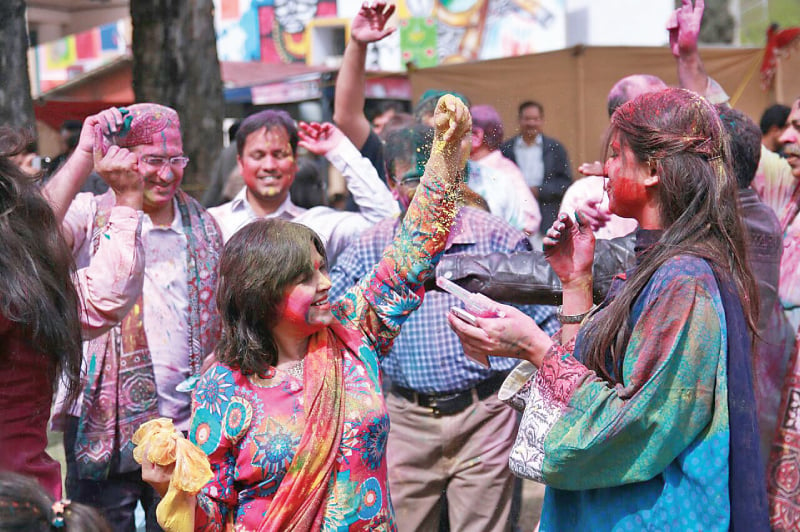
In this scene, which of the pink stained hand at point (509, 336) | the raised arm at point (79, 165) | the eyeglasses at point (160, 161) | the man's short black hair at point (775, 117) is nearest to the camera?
the pink stained hand at point (509, 336)

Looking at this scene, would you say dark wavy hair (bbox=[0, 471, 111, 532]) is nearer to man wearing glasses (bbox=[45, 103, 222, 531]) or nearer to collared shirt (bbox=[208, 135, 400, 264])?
man wearing glasses (bbox=[45, 103, 222, 531])

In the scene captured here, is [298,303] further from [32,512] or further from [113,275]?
[32,512]

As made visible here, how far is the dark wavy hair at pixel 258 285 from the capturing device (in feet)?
8.18

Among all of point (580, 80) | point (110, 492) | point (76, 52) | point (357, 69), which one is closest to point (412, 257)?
point (110, 492)

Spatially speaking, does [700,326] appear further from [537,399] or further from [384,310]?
[384,310]

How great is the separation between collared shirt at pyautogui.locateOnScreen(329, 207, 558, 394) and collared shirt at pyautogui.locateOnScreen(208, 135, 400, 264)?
17cm

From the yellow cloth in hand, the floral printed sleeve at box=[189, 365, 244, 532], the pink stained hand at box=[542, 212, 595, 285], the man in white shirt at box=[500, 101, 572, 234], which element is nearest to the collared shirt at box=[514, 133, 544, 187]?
the man in white shirt at box=[500, 101, 572, 234]

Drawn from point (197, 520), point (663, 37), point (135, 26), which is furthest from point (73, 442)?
point (663, 37)

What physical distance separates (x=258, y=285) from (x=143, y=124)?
125 centimetres

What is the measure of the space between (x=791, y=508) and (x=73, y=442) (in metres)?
2.60

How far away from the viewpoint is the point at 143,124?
3455mm

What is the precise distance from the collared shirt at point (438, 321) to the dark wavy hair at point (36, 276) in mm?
1522

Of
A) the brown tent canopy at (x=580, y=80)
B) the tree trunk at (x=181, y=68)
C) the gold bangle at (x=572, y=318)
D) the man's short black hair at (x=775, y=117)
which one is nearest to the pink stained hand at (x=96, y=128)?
the brown tent canopy at (x=580, y=80)

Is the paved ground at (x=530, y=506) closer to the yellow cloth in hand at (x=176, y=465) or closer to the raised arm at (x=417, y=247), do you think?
the raised arm at (x=417, y=247)
